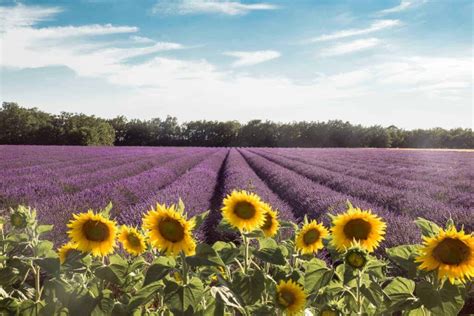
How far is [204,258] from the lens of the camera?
4.11 ft

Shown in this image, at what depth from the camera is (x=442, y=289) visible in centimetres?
124

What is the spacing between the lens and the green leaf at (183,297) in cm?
121

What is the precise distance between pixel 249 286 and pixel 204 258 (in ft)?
0.59

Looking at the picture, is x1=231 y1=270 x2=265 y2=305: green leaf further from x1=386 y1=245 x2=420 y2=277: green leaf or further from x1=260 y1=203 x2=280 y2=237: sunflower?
x1=386 y1=245 x2=420 y2=277: green leaf

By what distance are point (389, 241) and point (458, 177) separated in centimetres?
836

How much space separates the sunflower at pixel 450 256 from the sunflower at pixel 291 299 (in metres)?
0.39

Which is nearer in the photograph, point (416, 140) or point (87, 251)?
point (87, 251)

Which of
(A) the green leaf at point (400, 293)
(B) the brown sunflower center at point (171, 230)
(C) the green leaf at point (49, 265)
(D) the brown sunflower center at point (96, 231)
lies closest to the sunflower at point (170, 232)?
(B) the brown sunflower center at point (171, 230)

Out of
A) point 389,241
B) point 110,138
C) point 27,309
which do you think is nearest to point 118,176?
point 389,241

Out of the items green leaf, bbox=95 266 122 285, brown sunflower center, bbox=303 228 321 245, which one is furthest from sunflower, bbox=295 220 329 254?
green leaf, bbox=95 266 122 285

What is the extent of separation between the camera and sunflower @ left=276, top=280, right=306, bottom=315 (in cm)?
136

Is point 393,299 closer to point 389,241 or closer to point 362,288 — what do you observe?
point 362,288

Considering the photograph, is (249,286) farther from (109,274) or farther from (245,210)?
(109,274)

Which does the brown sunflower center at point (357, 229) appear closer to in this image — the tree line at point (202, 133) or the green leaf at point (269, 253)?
the green leaf at point (269, 253)
